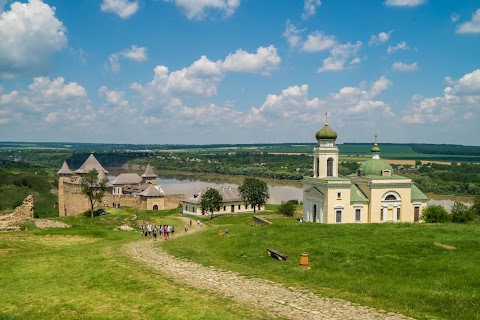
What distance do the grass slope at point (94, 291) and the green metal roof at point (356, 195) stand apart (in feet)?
61.8

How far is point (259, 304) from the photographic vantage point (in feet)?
38.0

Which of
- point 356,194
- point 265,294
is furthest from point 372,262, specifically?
point 356,194

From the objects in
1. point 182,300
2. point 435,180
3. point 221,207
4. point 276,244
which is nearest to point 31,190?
point 221,207

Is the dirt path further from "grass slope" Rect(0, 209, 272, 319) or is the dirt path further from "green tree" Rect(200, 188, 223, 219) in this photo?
"green tree" Rect(200, 188, 223, 219)

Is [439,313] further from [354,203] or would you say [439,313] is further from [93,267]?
[354,203]

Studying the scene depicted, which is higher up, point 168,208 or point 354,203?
point 354,203

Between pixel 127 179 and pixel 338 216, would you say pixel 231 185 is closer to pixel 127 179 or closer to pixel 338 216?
pixel 127 179

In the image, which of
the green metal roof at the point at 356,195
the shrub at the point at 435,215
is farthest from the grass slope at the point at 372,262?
the green metal roof at the point at 356,195

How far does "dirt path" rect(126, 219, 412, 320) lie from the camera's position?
10.8m

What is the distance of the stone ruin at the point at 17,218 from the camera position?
30041mm

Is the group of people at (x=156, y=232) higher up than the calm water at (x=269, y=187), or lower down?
higher up

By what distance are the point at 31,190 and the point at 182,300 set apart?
229ft

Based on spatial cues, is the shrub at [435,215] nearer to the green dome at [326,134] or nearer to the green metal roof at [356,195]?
the green metal roof at [356,195]

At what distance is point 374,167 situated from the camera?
34406 millimetres
